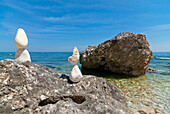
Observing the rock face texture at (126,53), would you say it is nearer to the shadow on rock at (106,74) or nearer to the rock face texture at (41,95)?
the shadow on rock at (106,74)

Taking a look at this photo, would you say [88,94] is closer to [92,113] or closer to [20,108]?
[92,113]

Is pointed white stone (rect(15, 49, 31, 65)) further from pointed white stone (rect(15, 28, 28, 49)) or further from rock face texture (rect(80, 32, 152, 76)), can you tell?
rock face texture (rect(80, 32, 152, 76))

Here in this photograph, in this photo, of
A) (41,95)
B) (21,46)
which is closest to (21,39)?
(21,46)

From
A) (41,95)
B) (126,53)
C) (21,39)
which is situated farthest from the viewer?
(126,53)

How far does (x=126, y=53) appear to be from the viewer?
10617 mm

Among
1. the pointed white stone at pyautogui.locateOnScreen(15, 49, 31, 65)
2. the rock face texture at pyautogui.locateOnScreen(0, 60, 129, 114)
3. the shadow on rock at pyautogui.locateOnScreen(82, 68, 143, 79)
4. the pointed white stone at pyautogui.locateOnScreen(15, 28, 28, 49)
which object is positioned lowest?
the shadow on rock at pyautogui.locateOnScreen(82, 68, 143, 79)

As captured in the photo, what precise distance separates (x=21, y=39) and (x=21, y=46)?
0.63 ft

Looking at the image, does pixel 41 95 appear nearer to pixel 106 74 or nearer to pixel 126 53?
pixel 126 53

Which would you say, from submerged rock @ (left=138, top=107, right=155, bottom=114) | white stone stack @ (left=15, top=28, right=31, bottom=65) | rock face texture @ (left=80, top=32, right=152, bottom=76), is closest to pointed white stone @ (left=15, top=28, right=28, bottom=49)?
white stone stack @ (left=15, top=28, right=31, bottom=65)

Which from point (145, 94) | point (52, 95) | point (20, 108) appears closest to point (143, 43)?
point (145, 94)

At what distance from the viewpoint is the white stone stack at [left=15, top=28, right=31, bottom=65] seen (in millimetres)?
2961

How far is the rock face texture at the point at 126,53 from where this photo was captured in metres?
10.3

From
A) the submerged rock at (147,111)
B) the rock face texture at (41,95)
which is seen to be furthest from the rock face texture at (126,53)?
the rock face texture at (41,95)

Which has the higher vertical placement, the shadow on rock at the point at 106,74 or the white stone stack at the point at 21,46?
the white stone stack at the point at 21,46
